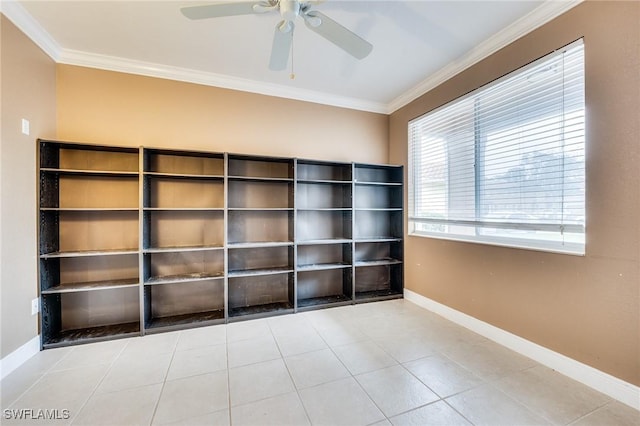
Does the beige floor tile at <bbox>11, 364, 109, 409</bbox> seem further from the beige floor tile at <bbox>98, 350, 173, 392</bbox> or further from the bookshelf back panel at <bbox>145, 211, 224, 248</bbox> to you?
the bookshelf back panel at <bbox>145, 211, 224, 248</bbox>

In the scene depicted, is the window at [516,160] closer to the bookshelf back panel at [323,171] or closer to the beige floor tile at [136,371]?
the bookshelf back panel at [323,171]

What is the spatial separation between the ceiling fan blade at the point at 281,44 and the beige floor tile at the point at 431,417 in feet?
8.03

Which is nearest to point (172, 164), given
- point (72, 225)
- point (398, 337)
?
point (72, 225)

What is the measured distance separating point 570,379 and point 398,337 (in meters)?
1.22

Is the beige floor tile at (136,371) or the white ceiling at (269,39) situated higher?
the white ceiling at (269,39)

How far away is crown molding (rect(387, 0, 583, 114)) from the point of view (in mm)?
2012

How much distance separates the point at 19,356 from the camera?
208cm

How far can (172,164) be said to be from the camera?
9.66ft

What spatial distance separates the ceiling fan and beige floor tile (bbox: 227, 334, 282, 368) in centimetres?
238

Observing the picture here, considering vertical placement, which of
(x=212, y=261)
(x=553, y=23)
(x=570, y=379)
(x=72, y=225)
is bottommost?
(x=570, y=379)

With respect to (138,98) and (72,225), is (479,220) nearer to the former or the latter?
(138,98)

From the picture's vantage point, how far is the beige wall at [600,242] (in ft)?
5.45

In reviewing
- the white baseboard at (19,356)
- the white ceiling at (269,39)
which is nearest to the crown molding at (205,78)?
the white ceiling at (269,39)

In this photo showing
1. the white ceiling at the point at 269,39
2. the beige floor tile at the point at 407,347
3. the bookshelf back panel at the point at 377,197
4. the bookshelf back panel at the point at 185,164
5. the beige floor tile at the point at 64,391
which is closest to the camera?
the beige floor tile at the point at 64,391
